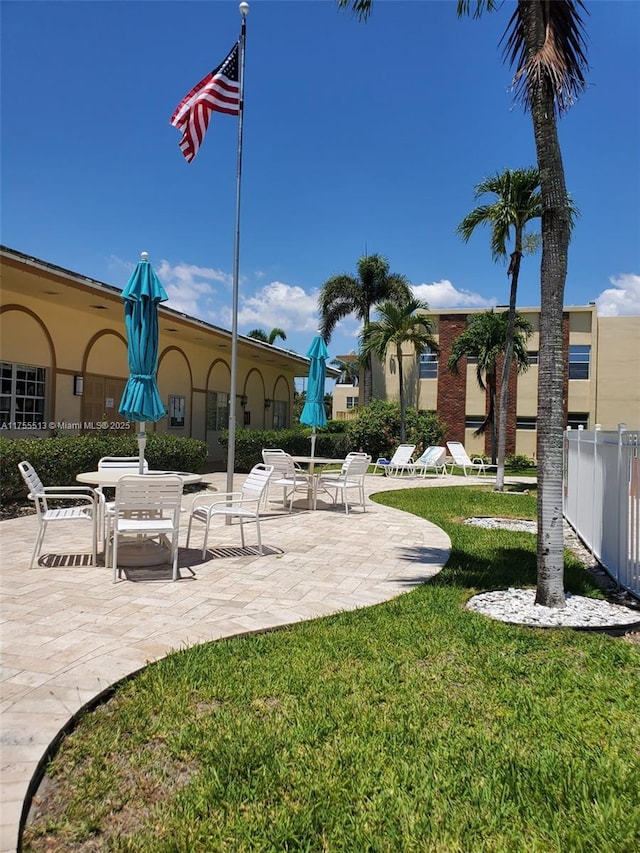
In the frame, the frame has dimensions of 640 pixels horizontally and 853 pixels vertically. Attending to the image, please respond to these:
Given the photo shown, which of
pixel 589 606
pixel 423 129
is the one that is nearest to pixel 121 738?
pixel 589 606

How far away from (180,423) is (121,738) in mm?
15974

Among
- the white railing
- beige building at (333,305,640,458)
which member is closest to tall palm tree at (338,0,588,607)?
the white railing

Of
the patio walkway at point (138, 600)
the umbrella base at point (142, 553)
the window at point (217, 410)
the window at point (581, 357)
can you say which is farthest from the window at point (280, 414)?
the umbrella base at point (142, 553)

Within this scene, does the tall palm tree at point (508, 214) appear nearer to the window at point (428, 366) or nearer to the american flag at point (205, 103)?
the american flag at point (205, 103)

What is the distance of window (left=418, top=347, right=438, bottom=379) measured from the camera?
3036 centimetres

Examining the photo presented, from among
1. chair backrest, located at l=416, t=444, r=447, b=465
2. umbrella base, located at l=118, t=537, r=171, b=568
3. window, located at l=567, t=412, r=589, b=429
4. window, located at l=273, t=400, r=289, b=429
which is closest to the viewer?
umbrella base, located at l=118, t=537, r=171, b=568

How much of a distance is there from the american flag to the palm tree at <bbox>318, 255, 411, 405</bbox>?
67.4ft

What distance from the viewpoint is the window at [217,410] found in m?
19.8

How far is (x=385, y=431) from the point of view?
79.4 ft

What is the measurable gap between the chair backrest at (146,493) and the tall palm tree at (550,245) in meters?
3.29

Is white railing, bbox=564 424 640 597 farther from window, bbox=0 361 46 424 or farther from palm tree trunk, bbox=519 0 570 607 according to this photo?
window, bbox=0 361 46 424

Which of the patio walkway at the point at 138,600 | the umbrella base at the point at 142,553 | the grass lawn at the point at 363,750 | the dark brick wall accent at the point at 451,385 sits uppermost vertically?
the dark brick wall accent at the point at 451,385

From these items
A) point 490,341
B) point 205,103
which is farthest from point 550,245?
point 490,341

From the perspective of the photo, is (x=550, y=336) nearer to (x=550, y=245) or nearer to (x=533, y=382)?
(x=550, y=245)
